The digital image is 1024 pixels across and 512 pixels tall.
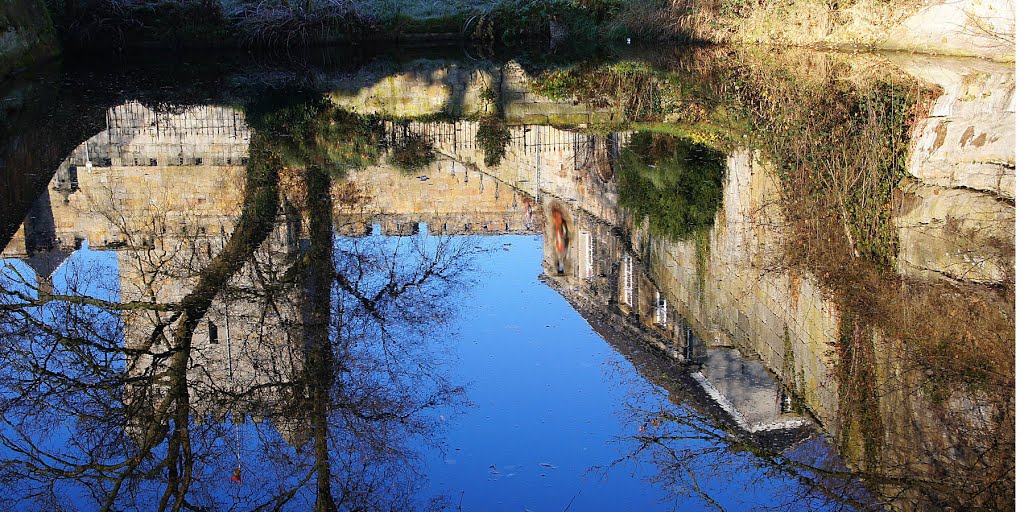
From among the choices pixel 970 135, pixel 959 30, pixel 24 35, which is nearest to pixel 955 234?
pixel 970 135

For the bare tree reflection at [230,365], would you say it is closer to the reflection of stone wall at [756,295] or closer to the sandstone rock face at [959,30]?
the reflection of stone wall at [756,295]

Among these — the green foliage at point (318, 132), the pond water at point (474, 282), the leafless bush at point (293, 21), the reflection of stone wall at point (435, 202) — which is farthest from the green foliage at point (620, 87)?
the leafless bush at point (293, 21)

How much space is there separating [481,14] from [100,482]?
2379 cm

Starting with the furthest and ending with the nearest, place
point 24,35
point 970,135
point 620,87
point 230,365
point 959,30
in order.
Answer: point 24,35 < point 959,30 < point 620,87 < point 970,135 < point 230,365

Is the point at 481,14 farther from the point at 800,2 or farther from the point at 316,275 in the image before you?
the point at 316,275

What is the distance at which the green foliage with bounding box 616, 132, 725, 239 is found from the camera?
1017 cm

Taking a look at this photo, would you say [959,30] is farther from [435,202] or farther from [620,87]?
[435,202]

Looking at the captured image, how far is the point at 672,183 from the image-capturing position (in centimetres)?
1117

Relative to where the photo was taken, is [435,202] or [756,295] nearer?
[756,295]

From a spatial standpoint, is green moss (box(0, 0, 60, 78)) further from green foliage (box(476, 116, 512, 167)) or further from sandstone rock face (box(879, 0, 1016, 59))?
sandstone rock face (box(879, 0, 1016, 59))

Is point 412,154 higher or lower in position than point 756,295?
higher

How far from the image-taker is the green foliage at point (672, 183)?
10172 mm

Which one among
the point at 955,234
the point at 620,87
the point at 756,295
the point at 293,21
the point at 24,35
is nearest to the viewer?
the point at 756,295

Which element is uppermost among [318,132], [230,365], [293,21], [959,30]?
[293,21]
